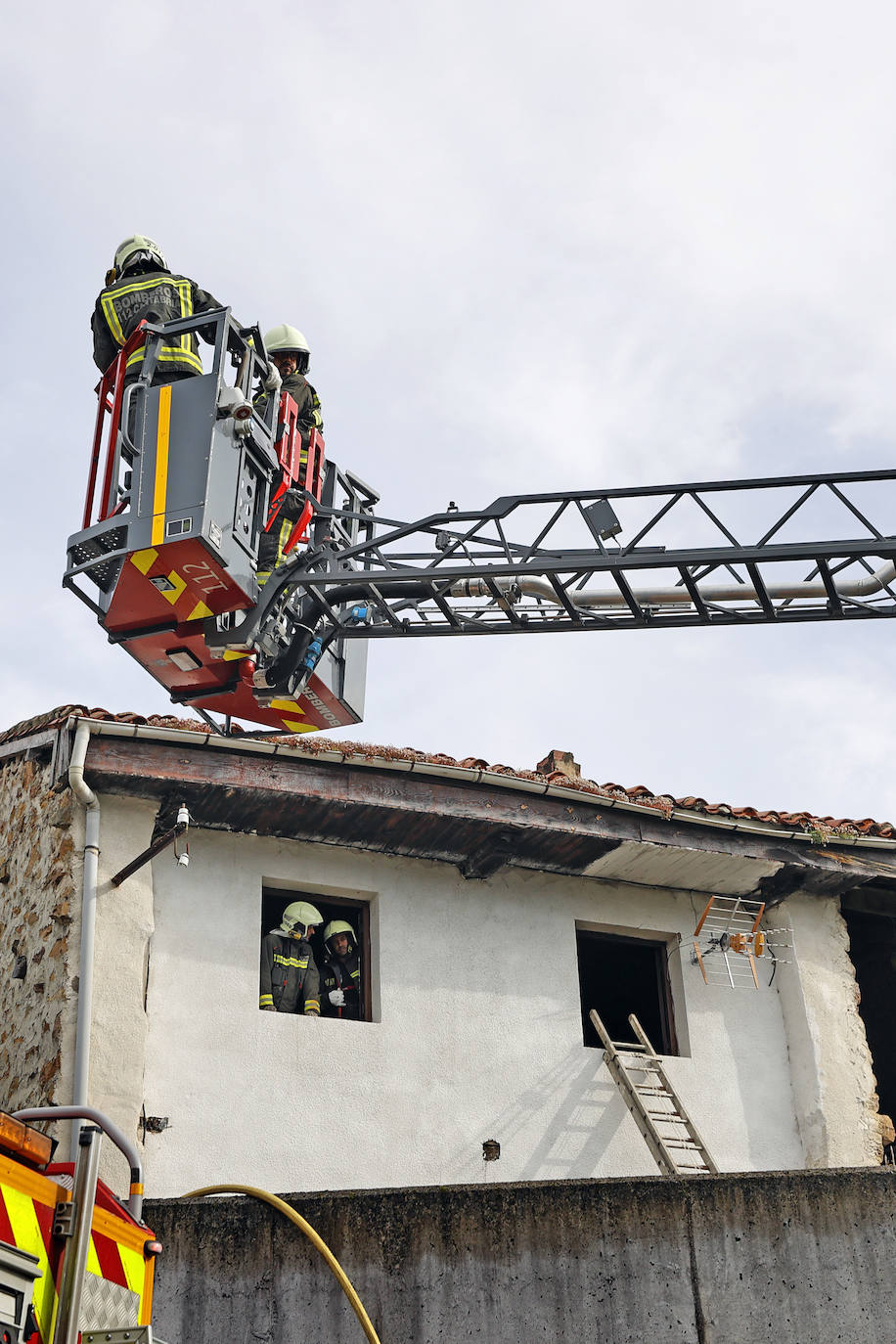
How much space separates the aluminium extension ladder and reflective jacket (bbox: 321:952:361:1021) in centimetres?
198

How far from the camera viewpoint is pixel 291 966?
11.2 meters

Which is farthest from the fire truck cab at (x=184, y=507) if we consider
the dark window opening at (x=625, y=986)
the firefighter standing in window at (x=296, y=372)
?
the dark window opening at (x=625, y=986)

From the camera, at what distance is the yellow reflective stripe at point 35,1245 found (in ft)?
12.4

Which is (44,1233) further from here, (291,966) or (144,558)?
(291,966)

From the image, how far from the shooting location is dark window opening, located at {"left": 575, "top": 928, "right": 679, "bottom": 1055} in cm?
1274

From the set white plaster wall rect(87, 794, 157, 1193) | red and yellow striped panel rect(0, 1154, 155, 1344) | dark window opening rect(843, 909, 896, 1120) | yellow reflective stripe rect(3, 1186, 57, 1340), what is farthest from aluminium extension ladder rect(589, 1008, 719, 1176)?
yellow reflective stripe rect(3, 1186, 57, 1340)

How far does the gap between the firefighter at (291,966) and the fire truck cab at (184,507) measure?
255 cm

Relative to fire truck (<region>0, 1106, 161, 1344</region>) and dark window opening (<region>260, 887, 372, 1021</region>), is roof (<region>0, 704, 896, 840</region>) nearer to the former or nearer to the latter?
dark window opening (<region>260, 887, 372, 1021</region>)

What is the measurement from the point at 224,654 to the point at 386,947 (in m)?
3.42

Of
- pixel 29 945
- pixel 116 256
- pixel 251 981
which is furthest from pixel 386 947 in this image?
pixel 116 256

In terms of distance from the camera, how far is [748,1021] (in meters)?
12.6

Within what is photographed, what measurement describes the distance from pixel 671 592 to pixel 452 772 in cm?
231

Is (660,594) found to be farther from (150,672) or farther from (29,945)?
(29,945)

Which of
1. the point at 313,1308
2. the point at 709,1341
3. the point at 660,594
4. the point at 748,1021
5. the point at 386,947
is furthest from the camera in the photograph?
the point at 748,1021
